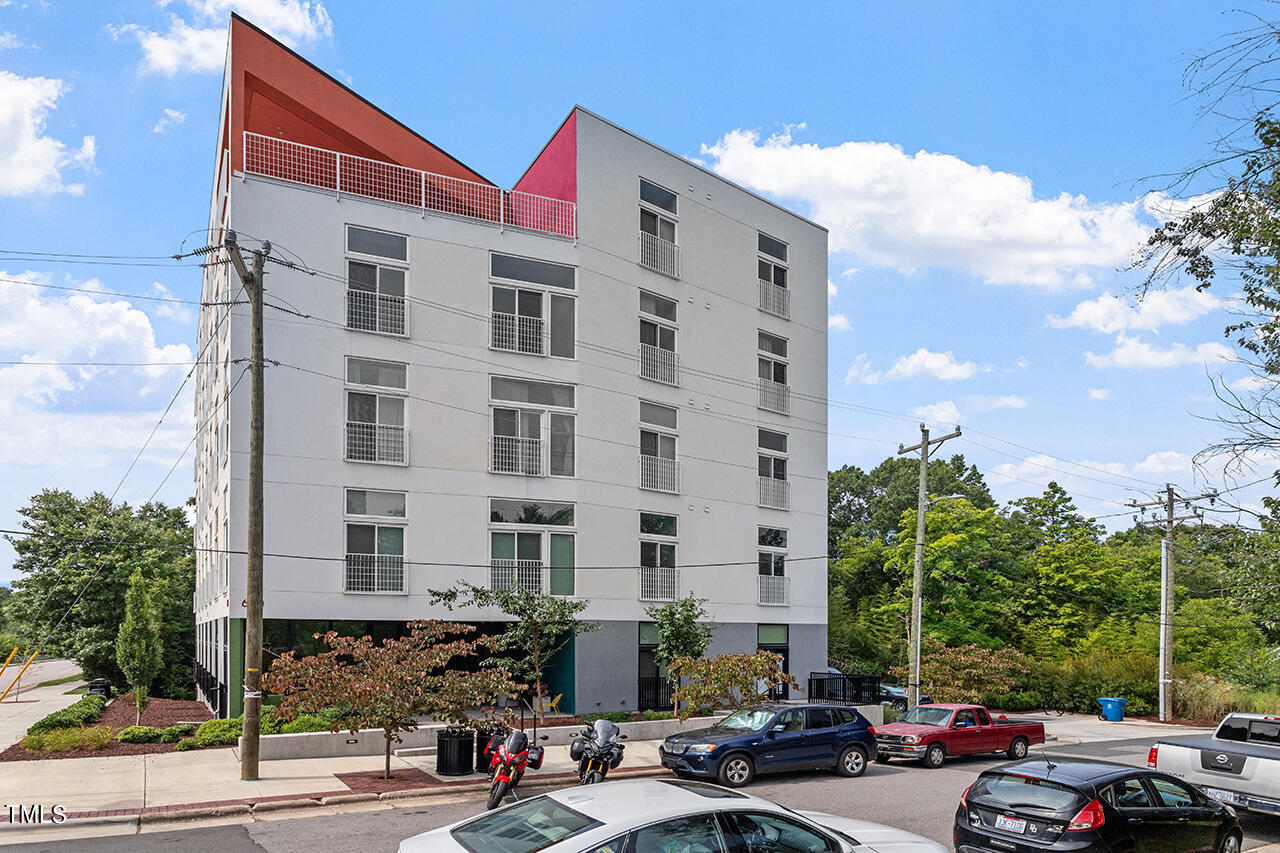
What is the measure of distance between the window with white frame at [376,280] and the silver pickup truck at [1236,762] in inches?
852

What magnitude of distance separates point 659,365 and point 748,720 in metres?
16.5

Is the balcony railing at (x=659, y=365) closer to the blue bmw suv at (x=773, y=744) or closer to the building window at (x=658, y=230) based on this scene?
the building window at (x=658, y=230)

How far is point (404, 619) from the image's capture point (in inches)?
1067

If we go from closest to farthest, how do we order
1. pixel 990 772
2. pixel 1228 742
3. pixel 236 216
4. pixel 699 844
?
pixel 699 844, pixel 990 772, pixel 1228 742, pixel 236 216

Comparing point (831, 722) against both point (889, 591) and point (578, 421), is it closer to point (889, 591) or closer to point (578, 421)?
point (578, 421)

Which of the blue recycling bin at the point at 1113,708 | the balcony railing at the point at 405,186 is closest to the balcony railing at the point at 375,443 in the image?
the balcony railing at the point at 405,186

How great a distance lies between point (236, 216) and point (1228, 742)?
25046 millimetres

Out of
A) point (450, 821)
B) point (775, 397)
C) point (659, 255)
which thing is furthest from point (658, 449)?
point (450, 821)

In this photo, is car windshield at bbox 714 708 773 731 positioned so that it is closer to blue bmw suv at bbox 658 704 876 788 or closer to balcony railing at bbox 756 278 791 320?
blue bmw suv at bbox 658 704 876 788

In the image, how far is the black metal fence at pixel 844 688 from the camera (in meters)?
34.2

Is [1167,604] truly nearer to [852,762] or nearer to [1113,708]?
[1113,708]

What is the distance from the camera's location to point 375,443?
90.1ft

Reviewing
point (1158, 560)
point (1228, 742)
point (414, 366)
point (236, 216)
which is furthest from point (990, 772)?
point (1158, 560)

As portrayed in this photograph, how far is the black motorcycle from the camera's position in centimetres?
1577
